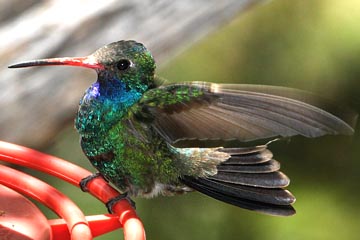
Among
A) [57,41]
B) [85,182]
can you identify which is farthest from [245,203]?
[57,41]

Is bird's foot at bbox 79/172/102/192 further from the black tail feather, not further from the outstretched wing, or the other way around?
the black tail feather

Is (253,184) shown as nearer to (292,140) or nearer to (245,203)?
(245,203)

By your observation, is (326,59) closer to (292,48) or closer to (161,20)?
(292,48)

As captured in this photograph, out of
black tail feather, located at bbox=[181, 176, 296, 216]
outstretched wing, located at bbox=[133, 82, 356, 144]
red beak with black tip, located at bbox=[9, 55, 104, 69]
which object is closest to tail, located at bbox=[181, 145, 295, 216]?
black tail feather, located at bbox=[181, 176, 296, 216]

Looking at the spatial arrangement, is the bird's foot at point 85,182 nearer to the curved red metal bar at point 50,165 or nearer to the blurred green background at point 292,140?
the curved red metal bar at point 50,165

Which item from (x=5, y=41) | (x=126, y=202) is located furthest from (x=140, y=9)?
(x=126, y=202)

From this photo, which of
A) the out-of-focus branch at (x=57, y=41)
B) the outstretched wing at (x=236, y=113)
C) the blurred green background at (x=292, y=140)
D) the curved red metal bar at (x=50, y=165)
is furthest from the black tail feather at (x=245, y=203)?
the blurred green background at (x=292, y=140)
